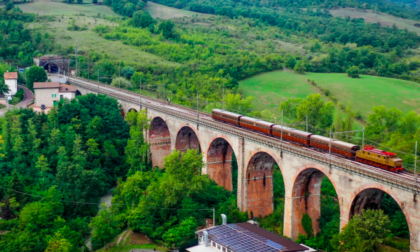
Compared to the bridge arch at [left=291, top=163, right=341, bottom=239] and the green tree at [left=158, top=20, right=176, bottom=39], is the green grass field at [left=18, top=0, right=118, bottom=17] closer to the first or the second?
the green tree at [left=158, top=20, right=176, bottom=39]

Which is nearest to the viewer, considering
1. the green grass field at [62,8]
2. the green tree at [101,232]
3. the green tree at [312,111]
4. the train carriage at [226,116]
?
the green tree at [101,232]

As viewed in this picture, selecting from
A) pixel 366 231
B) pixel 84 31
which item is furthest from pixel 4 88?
pixel 366 231

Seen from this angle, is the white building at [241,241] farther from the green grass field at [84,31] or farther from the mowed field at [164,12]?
the mowed field at [164,12]

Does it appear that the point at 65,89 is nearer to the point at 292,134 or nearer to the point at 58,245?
the point at 58,245

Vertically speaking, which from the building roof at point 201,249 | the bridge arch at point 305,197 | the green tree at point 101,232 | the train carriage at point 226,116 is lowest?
the green tree at point 101,232

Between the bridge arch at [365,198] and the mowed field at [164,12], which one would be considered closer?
the bridge arch at [365,198]

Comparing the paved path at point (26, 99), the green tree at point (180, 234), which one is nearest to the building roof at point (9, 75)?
the paved path at point (26, 99)

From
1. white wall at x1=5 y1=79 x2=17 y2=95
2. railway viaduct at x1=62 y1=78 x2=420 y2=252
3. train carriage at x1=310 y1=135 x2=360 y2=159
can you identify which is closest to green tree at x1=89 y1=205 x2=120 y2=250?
railway viaduct at x1=62 y1=78 x2=420 y2=252

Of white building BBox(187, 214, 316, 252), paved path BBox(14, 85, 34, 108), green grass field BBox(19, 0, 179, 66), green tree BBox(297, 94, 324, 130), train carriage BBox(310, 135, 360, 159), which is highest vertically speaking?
green grass field BBox(19, 0, 179, 66)
